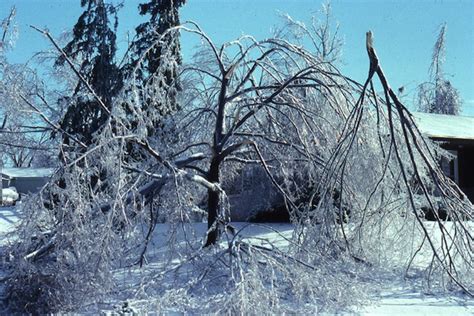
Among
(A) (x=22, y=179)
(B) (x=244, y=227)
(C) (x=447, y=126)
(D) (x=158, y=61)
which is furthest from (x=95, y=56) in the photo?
(A) (x=22, y=179)

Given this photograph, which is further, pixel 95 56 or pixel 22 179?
pixel 22 179

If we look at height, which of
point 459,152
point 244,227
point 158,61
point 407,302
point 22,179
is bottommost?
point 407,302

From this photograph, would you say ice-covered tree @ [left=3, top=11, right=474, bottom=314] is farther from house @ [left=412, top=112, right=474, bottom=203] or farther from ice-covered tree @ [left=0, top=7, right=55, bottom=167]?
house @ [left=412, top=112, right=474, bottom=203]

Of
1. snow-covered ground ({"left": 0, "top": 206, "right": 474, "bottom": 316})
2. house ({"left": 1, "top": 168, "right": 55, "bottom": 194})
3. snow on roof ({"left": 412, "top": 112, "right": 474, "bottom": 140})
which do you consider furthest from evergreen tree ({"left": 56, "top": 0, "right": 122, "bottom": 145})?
house ({"left": 1, "top": 168, "right": 55, "bottom": 194})

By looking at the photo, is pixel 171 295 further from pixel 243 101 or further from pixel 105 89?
pixel 105 89

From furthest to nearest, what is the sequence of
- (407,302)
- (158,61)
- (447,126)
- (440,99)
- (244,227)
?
1. (440,99)
2. (447,126)
3. (158,61)
4. (244,227)
5. (407,302)

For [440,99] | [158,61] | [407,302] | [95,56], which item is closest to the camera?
[407,302]

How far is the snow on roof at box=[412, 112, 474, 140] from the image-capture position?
14656mm

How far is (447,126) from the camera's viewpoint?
16.4 m

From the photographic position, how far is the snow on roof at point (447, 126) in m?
14.7

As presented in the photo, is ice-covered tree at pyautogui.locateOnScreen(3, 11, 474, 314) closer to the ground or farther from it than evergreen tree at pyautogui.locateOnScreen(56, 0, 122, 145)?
closer to the ground

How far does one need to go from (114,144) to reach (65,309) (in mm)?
1938

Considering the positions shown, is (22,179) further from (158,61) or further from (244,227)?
(244,227)

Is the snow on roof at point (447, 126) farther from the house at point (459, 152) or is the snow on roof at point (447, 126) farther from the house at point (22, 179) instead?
the house at point (22, 179)
